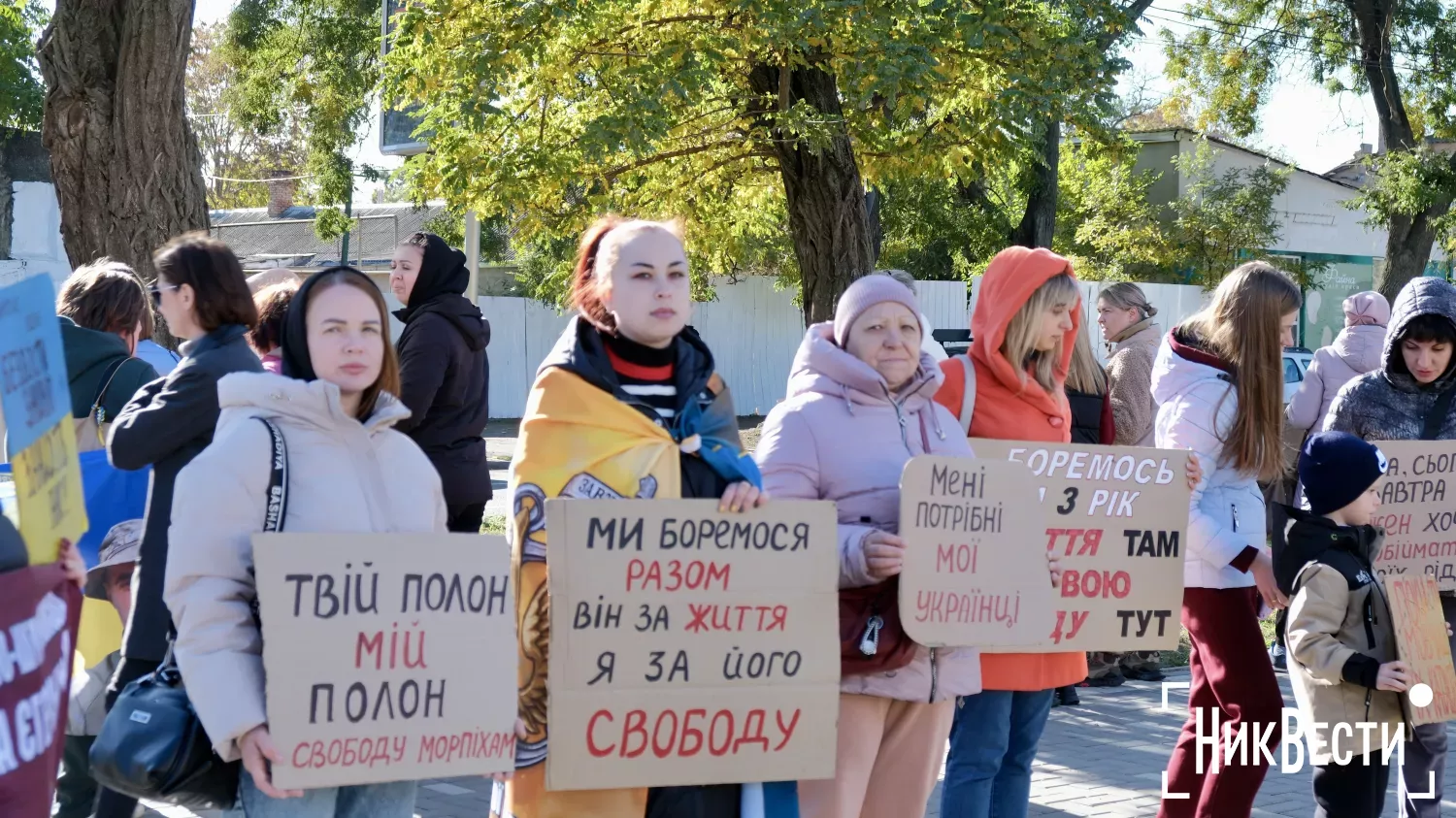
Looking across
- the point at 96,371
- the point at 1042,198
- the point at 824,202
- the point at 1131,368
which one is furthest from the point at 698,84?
the point at 1042,198

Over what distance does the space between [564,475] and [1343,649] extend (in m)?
2.45

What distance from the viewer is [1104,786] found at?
6.28 meters

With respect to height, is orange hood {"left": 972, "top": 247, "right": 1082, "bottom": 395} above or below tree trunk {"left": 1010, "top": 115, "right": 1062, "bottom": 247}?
below

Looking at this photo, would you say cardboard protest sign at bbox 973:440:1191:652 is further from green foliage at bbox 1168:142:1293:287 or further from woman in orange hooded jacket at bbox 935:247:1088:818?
green foliage at bbox 1168:142:1293:287

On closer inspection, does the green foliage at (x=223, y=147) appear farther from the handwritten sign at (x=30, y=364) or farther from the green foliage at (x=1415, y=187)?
the handwritten sign at (x=30, y=364)

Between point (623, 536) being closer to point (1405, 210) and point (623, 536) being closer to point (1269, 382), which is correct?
point (1269, 382)

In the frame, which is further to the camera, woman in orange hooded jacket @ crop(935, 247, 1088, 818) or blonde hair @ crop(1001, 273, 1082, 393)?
blonde hair @ crop(1001, 273, 1082, 393)

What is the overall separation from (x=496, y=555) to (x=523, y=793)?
2.17 ft

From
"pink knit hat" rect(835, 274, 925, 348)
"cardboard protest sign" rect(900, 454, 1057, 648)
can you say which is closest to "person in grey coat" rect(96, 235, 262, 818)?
"pink knit hat" rect(835, 274, 925, 348)

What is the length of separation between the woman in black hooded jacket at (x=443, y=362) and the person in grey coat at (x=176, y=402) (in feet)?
5.53

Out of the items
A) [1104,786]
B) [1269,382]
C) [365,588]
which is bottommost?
[1104,786]

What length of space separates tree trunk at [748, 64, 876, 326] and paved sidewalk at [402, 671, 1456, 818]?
608 centimetres

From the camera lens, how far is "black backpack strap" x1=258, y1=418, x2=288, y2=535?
3107 mm

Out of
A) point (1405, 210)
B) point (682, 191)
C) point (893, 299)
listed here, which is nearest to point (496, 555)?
point (893, 299)
